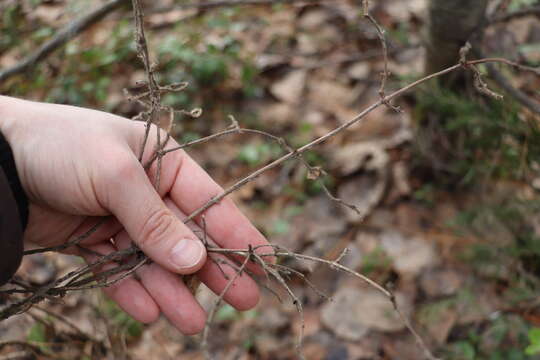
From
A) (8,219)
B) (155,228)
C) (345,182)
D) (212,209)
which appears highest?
(8,219)

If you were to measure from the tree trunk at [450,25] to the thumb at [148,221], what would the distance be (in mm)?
1444

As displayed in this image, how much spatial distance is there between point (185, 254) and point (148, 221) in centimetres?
17

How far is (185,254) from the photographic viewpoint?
1.70m

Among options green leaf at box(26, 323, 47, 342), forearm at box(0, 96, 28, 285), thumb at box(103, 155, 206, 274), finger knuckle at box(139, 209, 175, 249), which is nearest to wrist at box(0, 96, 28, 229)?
forearm at box(0, 96, 28, 285)

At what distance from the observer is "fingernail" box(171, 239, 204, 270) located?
66.6 inches

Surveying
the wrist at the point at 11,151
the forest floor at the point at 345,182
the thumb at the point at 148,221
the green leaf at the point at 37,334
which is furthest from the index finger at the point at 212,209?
the green leaf at the point at 37,334

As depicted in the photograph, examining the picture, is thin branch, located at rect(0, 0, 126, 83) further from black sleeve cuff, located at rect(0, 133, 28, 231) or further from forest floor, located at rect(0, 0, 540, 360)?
black sleeve cuff, located at rect(0, 133, 28, 231)

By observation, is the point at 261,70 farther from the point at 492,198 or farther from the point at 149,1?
the point at 492,198

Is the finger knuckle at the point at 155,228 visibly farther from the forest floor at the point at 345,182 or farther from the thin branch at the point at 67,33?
the thin branch at the point at 67,33

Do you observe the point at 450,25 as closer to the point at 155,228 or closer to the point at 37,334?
the point at 155,228

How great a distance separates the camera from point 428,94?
2432 millimetres

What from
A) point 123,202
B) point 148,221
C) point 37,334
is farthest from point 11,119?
point 37,334

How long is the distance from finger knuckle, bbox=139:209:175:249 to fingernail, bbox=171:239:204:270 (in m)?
0.06

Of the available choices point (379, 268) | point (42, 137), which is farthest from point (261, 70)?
point (42, 137)
